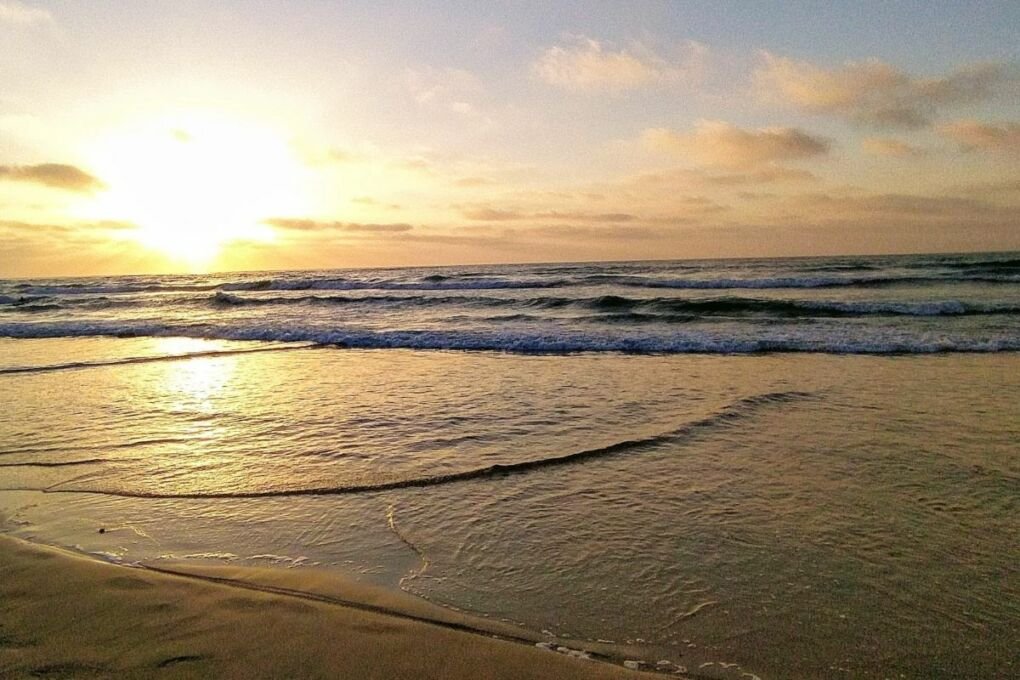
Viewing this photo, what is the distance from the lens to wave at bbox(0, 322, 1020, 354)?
1295cm

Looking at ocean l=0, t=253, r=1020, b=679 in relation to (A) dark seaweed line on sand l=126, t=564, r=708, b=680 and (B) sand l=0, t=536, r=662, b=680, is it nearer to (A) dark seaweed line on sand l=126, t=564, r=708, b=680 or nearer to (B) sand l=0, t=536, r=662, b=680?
(A) dark seaweed line on sand l=126, t=564, r=708, b=680

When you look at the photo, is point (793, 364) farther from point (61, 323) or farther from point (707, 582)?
point (61, 323)

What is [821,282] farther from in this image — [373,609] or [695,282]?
[373,609]

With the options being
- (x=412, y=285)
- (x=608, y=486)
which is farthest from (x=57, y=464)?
(x=412, y=285)

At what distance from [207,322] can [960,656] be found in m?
A: 25.0

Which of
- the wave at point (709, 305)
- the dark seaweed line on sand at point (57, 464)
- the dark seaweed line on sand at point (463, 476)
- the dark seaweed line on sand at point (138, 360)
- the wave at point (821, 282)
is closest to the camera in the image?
the dark seaweed line on sand at point (463, 476)

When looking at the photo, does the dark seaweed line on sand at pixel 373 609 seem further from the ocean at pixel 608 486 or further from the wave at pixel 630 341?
the wave at pixel 630 341

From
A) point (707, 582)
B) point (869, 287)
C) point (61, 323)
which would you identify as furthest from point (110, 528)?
point (869, 287)

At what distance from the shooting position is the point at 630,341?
14.6 metres

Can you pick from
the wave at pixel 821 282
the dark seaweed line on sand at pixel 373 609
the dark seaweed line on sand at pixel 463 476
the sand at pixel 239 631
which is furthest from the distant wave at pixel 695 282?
the sand at pixel 239 631

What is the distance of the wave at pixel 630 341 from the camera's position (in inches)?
510

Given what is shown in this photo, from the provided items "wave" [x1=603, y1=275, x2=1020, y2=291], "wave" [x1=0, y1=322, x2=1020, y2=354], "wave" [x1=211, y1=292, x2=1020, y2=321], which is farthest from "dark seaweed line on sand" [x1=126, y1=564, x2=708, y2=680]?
"wave" [x1=603, y1=275, x2=1020, y2=291]

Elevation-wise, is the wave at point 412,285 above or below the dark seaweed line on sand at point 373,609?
above

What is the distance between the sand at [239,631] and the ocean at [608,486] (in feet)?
0.73
